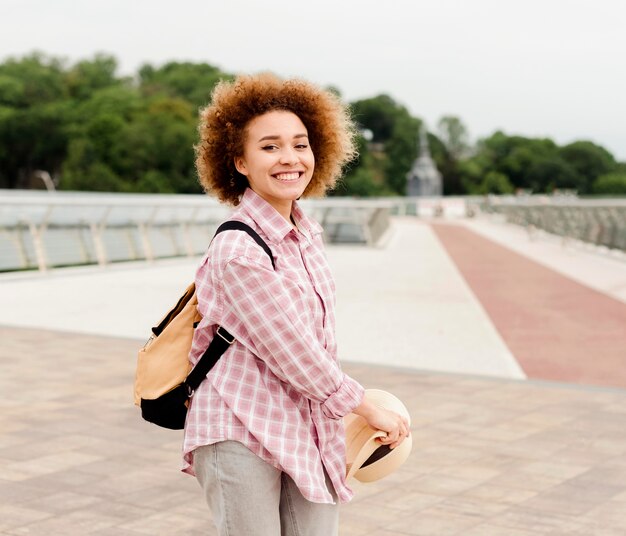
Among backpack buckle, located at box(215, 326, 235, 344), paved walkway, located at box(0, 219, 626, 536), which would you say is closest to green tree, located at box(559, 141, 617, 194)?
paved walkway, located at box(0, 219, 626, 536)

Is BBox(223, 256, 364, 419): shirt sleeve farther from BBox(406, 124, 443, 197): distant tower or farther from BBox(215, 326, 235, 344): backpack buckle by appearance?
BBox(406, 124, 443, 197): distant tower

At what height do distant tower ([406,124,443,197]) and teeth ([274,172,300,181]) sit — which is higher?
teeth ([274,172,300,181])

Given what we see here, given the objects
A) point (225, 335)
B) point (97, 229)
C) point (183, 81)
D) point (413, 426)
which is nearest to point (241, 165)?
point (225, 335)

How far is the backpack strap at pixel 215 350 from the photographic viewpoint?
2.36m

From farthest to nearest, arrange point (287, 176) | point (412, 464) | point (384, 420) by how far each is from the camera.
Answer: point (412, 464), point (287, 176), point (384, 420)

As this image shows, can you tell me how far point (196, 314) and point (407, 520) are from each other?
7.49ft

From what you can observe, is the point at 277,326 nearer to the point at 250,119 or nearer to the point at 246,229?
the point at 246,229

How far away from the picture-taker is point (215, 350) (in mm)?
2361

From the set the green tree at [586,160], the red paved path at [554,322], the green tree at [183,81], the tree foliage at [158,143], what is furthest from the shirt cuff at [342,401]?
the green tree at [586,160]

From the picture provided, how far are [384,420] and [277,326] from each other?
0.34m

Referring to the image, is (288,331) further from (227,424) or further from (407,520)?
(407,520)

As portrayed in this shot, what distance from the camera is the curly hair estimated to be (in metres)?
2.51

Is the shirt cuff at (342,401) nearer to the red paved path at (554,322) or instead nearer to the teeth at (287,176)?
the teeth at (287,176)

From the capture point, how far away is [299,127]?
253 centimetres
